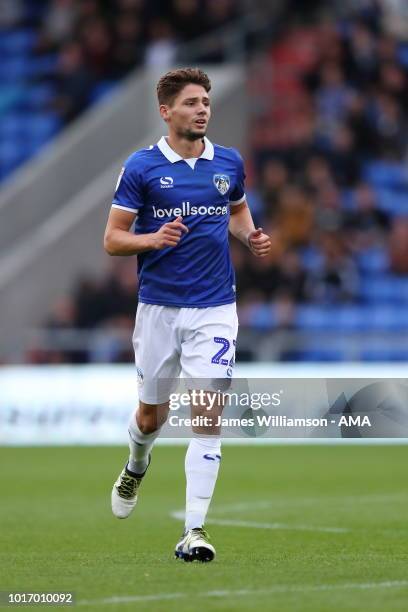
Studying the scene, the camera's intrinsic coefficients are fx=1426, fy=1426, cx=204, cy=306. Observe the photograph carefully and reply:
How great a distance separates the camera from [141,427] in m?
8.06

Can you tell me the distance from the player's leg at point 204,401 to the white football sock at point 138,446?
0.65 m

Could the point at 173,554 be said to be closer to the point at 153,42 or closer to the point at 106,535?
the point at 106,535

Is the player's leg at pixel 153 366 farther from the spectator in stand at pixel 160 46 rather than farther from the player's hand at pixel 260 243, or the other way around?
the spectator in stand at pixel 160 46

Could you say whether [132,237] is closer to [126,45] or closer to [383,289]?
[383,289]

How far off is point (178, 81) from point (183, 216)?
0.73 m

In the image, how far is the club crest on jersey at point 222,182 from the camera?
7.74 meters

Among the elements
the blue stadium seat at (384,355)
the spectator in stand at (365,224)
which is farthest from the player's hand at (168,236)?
the spectator in stand at (365,224)

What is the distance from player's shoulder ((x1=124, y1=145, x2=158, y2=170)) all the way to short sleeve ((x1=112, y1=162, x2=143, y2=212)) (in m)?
0.02

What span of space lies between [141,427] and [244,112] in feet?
51.2

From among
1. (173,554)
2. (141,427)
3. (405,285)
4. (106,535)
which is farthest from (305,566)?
(405,285)

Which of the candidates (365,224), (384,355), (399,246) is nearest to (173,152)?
(384,355)

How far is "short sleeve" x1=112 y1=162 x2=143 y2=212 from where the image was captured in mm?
7625

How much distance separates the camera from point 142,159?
7.69 m

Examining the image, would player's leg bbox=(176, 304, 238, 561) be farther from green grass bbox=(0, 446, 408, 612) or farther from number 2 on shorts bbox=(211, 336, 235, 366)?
green grass bbox=(0, 446, 408, 612)
